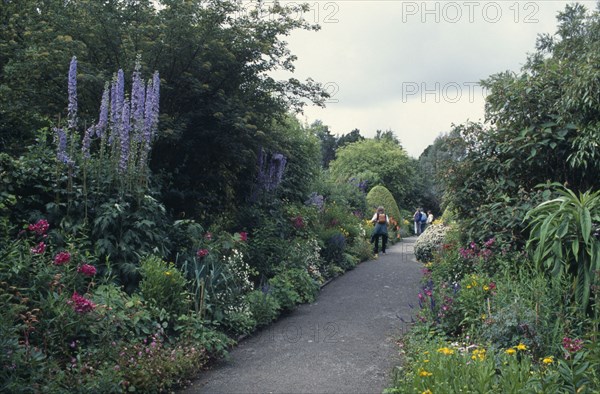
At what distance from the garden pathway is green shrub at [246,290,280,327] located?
137 mm

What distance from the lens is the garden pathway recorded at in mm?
4719

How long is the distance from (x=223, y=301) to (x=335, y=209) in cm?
890

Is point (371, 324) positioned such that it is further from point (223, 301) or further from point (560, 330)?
point (560, 330)

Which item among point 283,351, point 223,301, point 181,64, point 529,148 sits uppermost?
point 181,64

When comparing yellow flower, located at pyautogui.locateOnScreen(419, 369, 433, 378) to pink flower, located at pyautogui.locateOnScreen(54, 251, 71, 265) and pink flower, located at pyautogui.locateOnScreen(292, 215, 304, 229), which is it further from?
pink flower, located at pyautogui.locateOnScreen(292, 215, 304, 229)

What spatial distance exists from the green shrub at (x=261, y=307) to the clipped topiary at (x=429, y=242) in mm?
6494

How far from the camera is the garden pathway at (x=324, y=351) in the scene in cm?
472

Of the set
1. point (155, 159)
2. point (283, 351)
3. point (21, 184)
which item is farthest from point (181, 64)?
point (283, 351)

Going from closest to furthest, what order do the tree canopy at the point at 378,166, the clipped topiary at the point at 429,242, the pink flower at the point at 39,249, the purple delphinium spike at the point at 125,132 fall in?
the pink flower at the point at 39,249 < the purple delphinium spike at the point at 125,132 < the clipped topiary at the point at 429,242 < the tree canopy at the point at 378,166

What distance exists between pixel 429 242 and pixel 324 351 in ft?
25.7

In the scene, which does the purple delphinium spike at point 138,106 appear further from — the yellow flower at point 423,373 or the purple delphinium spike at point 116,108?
the yellow flower at point 423,373

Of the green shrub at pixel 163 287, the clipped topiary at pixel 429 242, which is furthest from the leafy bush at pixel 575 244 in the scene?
the clipped topiary at pixel 429 242

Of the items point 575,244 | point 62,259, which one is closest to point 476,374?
point 575,244

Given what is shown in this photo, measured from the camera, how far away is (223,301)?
6.36 m
